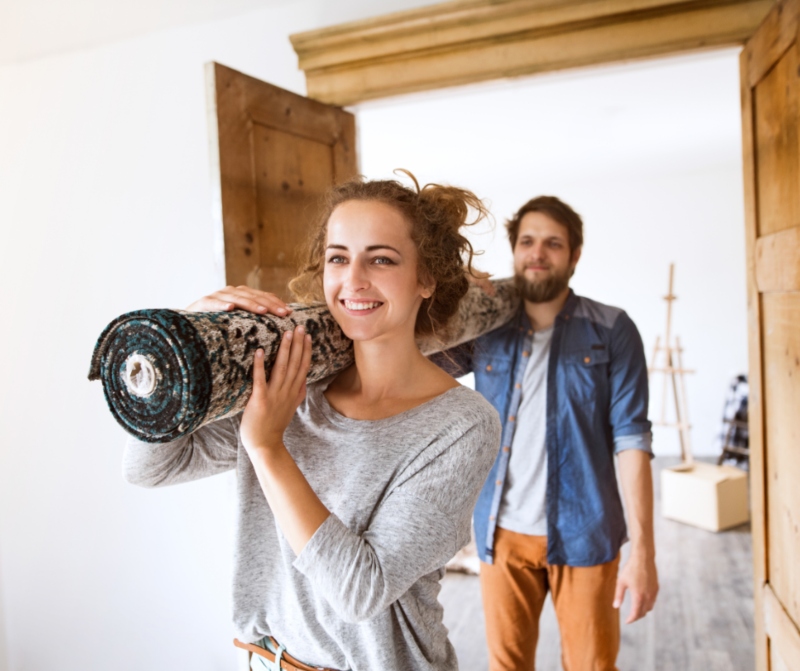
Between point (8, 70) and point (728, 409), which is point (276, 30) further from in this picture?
point (728, 409)

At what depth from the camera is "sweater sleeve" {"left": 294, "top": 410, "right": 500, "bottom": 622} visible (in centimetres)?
100

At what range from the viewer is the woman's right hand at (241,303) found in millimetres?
1129

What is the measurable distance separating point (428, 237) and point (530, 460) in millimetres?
1160

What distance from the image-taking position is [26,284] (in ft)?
9.92

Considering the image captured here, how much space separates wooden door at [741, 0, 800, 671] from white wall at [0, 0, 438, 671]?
4.81 ft

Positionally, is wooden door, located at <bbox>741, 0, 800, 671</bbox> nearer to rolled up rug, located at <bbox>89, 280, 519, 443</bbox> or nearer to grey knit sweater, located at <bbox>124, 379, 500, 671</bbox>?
grey knit sweater, located at <bbox>124, 379, 500, 671</bbox>

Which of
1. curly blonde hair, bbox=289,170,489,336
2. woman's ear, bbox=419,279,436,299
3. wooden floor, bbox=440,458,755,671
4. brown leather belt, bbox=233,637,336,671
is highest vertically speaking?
curly blonde hair, bbox=289,170,489,336

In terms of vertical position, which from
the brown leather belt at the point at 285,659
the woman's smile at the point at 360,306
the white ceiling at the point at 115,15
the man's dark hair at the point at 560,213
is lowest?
the brown leather belt at the point at 285,659

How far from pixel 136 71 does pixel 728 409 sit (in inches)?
245

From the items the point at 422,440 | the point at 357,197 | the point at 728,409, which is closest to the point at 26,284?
the point at 357,197

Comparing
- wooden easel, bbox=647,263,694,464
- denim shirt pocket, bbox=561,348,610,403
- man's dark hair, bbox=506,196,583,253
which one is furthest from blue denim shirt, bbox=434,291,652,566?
wooden easel, bbox=647,263,694,464

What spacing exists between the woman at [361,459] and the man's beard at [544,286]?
35.2 inches

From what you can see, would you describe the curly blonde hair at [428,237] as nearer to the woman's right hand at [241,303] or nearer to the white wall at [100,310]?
the woman's right hand at [241,303]

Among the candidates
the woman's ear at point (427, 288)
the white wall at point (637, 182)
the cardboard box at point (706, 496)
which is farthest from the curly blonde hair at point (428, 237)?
the cardboard box at point (706, 496)
